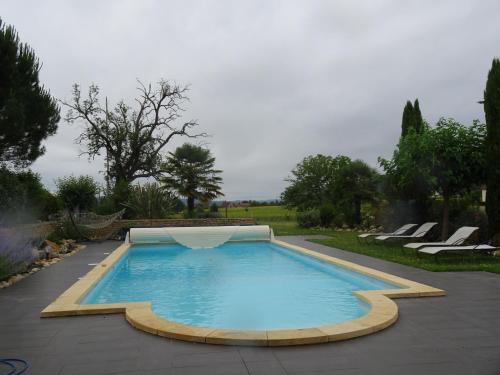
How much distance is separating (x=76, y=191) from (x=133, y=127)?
963 cm

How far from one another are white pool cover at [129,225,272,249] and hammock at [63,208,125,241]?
1298mm

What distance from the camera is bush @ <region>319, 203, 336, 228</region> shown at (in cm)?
2088

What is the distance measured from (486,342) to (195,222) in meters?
14.9

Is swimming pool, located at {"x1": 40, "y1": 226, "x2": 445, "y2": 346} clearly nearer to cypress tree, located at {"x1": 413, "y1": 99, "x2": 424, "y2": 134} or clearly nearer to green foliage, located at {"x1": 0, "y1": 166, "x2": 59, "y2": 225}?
green foliage, located at {"x1": 0, "y1": 166, "x2": 59, "y2": 225}

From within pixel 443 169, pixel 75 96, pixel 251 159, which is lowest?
pixel 443 169

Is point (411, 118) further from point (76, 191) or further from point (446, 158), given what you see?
point (76, 191)

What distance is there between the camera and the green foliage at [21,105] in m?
11.7

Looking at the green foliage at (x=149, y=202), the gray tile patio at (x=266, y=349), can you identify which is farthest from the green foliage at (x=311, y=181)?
the gray tile patio at (x=266, y=349)

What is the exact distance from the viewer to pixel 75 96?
1038 inches

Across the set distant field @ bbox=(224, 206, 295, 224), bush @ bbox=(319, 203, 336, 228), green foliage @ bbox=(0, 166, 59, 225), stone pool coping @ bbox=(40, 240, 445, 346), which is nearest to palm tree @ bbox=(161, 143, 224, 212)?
distant field @ bbox=(224, 206, 295, 224)

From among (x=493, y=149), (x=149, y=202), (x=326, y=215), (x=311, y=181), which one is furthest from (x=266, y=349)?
(x=311, y=181)

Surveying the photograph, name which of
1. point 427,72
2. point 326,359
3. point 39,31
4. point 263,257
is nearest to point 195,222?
point 263,257

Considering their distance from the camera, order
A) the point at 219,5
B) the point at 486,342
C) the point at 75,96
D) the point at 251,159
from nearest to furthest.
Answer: the point at 486,342
the point at 219,5
the point at 251,159
the point at 75,96

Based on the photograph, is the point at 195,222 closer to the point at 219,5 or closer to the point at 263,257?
the point at 263,257
